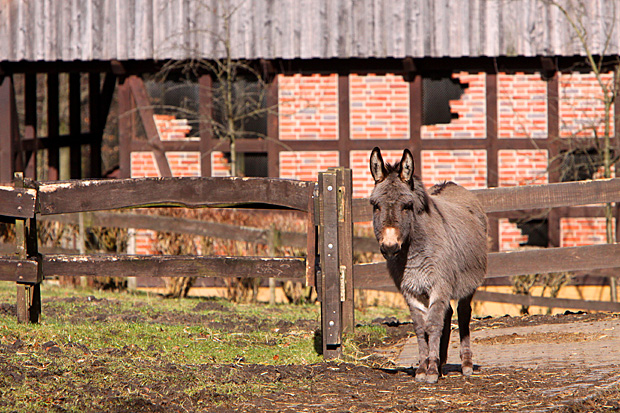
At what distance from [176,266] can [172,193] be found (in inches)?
25.3

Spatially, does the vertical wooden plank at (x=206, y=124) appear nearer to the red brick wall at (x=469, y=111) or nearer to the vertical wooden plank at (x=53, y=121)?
the red brick wall at (x=469, y=111)

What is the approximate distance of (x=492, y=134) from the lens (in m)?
14.6

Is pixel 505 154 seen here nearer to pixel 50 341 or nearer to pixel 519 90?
pixel 519 90

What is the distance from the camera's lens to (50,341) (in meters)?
6.60

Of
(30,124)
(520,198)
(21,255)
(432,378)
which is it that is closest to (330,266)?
(432,378)

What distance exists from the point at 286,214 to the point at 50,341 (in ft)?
25.7

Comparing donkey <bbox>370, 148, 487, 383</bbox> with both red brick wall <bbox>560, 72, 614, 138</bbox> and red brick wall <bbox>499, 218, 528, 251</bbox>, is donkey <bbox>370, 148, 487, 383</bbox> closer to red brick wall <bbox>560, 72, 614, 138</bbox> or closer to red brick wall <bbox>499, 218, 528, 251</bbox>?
red brick wall <bbox>499, 218, 528, 251</bbox>

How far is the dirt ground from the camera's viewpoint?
16.8ft

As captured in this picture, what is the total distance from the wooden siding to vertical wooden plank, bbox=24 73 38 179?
2.43 m

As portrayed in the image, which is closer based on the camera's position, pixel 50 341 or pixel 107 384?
pixel 107 384

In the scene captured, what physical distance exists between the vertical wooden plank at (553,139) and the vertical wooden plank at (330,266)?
28.0 ft

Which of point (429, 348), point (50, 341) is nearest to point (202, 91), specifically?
point (50, 341)

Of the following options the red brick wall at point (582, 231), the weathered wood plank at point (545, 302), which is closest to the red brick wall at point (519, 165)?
the red brick wall at point (582, 231)

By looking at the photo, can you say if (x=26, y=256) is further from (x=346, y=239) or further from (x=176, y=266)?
(x=346, y=239)
